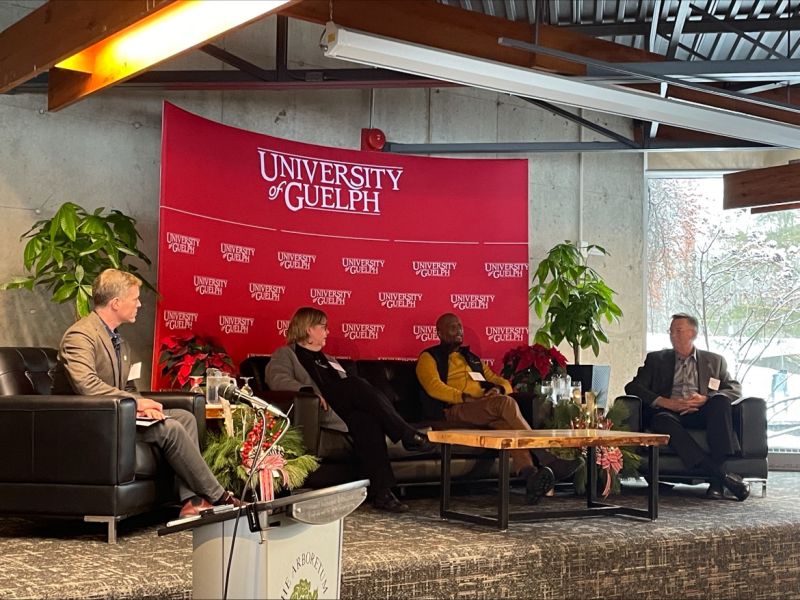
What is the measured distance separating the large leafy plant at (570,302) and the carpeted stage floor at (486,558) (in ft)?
7.57

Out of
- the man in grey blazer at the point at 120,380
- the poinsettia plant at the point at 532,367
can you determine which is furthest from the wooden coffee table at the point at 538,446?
the man in grey blazer at the point at 120,380

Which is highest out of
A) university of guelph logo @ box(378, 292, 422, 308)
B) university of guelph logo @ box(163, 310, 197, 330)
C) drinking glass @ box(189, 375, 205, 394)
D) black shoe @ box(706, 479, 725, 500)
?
university of guelph logo @ box(378, 292, 422, 308)

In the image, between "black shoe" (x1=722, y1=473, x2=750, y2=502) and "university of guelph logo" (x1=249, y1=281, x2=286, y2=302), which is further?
"university of guelph logo" (x1=249, y1=281, x2=286, y2=302)

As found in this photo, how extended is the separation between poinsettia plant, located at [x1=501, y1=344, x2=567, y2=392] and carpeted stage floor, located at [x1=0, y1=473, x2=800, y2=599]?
4.00ft

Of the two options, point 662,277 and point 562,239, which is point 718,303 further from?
point 562,239

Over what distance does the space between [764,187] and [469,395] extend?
2.84 metres

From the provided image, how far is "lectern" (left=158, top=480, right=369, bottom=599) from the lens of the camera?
8.05 feet

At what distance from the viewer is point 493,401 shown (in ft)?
20.7

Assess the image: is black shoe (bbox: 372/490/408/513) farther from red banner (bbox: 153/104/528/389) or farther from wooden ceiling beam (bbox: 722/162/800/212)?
wooden ceiling beam (bbox: 722/162/800/212)

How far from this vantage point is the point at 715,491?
6473 millimetres

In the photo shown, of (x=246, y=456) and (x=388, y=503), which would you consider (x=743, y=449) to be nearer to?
(x=388, y=503)

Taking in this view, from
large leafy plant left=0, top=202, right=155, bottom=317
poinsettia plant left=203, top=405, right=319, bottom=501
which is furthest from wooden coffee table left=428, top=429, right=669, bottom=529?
large leafy plant left=0, top=202, right=155, bottom=317

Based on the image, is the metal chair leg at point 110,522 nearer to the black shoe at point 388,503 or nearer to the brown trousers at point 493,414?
the black shoe at point 388,503

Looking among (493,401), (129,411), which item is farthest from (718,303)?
(129,411)
